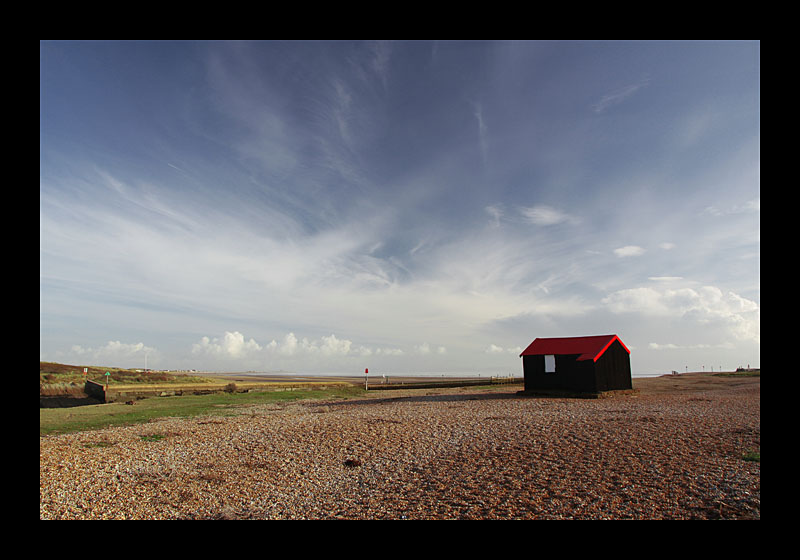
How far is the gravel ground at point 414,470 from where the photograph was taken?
354 inches

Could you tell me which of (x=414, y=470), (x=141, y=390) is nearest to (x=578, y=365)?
(x=414, y=470)

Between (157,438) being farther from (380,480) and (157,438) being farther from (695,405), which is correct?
(695,405)

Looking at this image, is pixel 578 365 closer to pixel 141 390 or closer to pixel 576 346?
pixel 576 346

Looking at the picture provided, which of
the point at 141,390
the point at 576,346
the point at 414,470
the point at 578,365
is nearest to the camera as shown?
the point at 414,470

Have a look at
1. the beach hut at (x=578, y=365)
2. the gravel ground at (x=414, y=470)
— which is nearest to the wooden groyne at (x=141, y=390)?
the gravel ground at (x=414, y=470)

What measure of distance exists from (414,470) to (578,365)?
913 inches

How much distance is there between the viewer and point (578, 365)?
102ft
